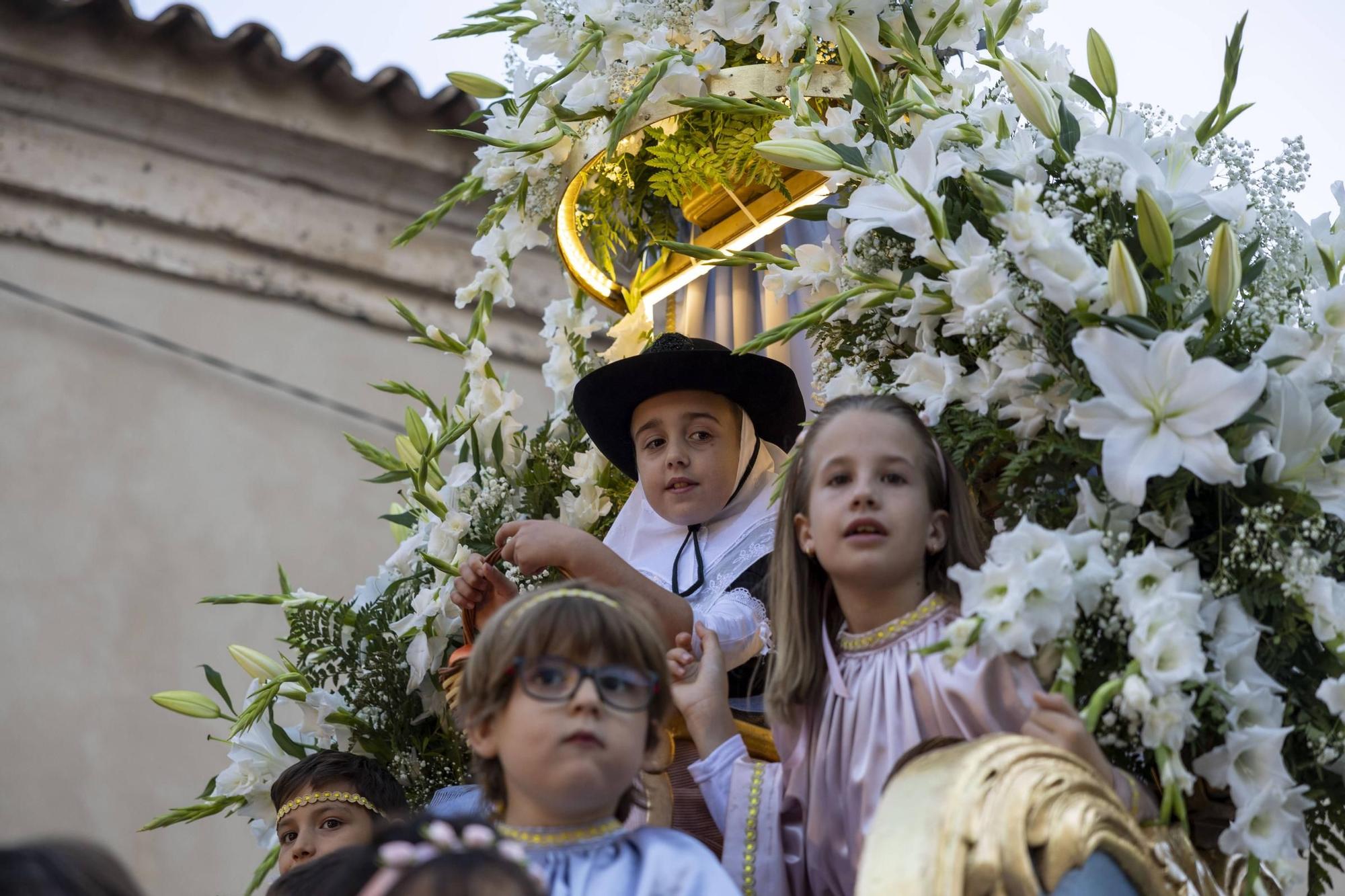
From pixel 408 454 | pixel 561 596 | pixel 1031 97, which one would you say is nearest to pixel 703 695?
pixel 561 596

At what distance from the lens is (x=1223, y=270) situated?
2.49 meters

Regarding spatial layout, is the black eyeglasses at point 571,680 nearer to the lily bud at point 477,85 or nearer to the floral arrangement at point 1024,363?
the floral arrangement at point 1024,363

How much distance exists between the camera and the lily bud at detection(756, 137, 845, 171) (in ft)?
9.62

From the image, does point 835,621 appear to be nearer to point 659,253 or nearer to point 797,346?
point 797,346

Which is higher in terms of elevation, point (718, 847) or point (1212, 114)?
point (1212, 114)

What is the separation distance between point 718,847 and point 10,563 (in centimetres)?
431

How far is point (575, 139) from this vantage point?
12.6ft

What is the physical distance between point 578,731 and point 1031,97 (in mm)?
1396

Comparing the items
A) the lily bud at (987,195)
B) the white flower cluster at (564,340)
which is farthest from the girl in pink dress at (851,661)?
the white flower cluster at (564,340)

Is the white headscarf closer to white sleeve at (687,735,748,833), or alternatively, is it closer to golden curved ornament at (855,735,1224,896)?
white sleeve at (687,735,748,833)

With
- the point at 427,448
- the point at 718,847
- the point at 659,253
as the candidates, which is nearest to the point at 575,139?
the point at 659,253

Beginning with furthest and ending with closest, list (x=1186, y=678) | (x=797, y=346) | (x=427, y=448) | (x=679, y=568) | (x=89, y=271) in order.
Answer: (x=89, y=271) < (x=797, y=346) < (x=427, y=448) < (x=679, y=568) < (x=1186, y=678)

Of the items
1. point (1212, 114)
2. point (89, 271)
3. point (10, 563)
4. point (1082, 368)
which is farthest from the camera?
point (89, 271)

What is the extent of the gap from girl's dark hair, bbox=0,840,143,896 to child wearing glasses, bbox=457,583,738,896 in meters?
0.57
